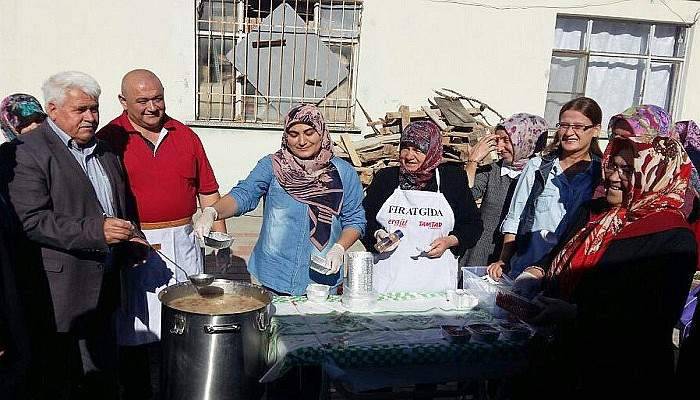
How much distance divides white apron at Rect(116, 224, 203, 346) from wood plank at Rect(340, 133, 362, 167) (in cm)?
393

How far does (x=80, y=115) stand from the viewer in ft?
7.73

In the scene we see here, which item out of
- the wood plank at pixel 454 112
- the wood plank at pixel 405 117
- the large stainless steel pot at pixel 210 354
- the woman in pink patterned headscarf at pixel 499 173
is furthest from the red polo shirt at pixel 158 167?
the wood plank at pixel 454 112

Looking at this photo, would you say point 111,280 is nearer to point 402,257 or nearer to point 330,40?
point 402,257

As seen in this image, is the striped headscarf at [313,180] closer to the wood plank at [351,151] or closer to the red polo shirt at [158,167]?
the red polo shirt at [158,167]

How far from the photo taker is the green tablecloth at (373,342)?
201 cm

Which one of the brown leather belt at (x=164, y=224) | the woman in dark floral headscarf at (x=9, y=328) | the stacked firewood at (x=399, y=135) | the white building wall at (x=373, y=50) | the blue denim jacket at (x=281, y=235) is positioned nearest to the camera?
the woman in dark floral headscarf at (x=9, y=328)

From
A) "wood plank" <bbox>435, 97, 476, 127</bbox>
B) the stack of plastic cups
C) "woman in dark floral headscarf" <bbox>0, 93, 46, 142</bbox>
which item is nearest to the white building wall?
"wood plank" <bbox>435, 97, 476, 127</bbox>

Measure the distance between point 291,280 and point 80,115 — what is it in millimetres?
1219

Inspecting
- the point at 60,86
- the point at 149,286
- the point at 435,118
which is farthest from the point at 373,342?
the point at 435,118

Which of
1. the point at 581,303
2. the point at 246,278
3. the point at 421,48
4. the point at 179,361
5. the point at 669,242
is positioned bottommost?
the point at 246,278

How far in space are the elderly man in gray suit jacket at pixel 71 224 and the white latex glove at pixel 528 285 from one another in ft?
5.63

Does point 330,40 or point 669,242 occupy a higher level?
point 330,40

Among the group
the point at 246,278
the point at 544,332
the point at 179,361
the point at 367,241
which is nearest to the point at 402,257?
the point at 367,241

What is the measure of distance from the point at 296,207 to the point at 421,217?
72cm
